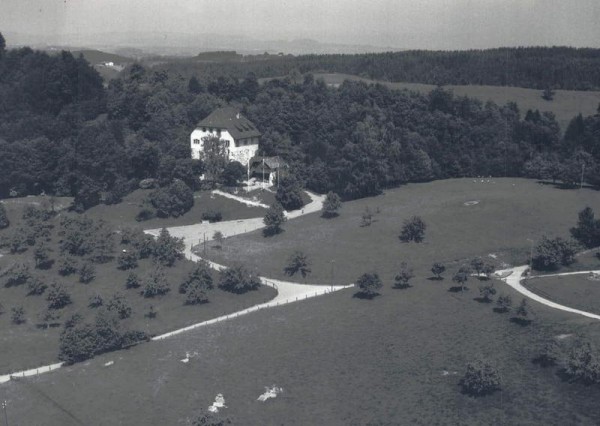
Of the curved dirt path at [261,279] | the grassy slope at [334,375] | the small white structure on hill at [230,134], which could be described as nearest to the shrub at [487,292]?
the grassy slope at [334,375]

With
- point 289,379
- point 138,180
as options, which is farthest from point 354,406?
point 138,180

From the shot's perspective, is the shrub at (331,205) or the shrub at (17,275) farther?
the shrub at (331,205)

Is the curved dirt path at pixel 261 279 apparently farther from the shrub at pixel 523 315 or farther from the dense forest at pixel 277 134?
the shrub at pixel 523 315

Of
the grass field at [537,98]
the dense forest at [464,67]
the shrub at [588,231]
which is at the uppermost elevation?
the dense forest at [464,67]

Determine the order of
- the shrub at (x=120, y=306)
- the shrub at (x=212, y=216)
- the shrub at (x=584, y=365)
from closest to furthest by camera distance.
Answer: the shrub at (x=584, y=365) → the shrub at (x=120, y=306) → the shrub at (x=212, y=216)

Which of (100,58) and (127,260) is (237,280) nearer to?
(127,260)
